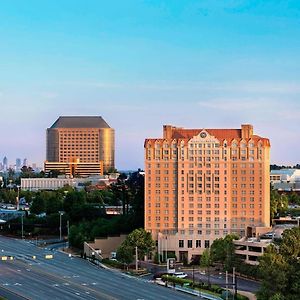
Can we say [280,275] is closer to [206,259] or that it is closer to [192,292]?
[192,292]

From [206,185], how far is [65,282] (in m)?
25.7

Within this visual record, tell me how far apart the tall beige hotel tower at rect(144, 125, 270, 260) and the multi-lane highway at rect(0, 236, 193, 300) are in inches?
441

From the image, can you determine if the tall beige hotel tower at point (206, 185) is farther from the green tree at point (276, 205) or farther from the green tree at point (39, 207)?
the green tree at point (39, 207)

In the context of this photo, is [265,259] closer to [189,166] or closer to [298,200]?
[189,166]

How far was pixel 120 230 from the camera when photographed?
98.9 metres

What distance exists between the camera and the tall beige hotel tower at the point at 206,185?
303 ft

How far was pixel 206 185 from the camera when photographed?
92.9 m

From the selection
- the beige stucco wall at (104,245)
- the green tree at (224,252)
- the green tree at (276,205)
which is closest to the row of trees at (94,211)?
the beige stucco wall at (104,245)

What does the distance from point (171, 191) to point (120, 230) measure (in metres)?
9.60

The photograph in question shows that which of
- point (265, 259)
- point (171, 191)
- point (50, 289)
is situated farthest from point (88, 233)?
point (265, 259)

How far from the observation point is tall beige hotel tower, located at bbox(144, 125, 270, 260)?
92.3 metres

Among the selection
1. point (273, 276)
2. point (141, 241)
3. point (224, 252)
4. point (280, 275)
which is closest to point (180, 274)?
point (224, 252)

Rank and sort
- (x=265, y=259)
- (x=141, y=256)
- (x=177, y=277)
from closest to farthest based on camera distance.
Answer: (x=265, y=259)
(x=177, y=277)
(x=141, y=256)

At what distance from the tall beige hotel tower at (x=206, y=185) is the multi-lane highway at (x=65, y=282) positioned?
1121 cm
